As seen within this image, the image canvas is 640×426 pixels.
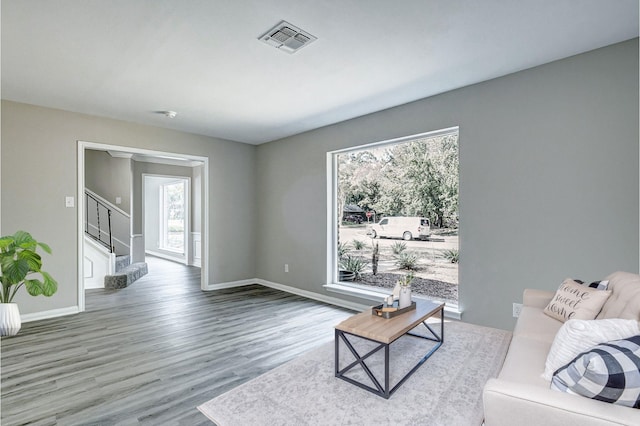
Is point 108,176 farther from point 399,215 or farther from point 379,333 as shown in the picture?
point 379,333

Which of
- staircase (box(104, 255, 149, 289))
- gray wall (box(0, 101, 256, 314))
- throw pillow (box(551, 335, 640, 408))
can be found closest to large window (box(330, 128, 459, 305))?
throw pillow (box(551, 335, 640, 408))

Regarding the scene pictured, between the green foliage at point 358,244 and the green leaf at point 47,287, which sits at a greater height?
the green foliage at point 358,244

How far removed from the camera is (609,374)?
1089mm

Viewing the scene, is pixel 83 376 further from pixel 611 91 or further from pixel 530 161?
pixel 611 91

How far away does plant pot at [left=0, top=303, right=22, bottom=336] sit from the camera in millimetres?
3201

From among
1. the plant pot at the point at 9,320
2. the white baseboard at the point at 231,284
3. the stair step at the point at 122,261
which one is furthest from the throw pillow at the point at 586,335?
the stair step at the point at 122,261

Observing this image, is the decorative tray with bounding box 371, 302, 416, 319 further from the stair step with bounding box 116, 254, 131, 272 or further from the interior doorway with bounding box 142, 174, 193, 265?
the interior doorway with bounding box 142, 174, 193, 265

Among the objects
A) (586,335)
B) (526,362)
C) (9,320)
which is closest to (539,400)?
(586,335)

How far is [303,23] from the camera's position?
7.25 feet

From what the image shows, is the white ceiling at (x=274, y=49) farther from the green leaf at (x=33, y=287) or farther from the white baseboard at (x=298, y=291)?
the white baseboard at (x=298, y=291)

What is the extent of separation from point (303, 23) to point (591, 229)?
111 inches

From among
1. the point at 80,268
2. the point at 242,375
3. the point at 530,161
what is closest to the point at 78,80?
the point at 80,268

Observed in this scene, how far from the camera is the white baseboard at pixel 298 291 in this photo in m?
4.40

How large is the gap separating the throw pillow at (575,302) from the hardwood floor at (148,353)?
1984mm
